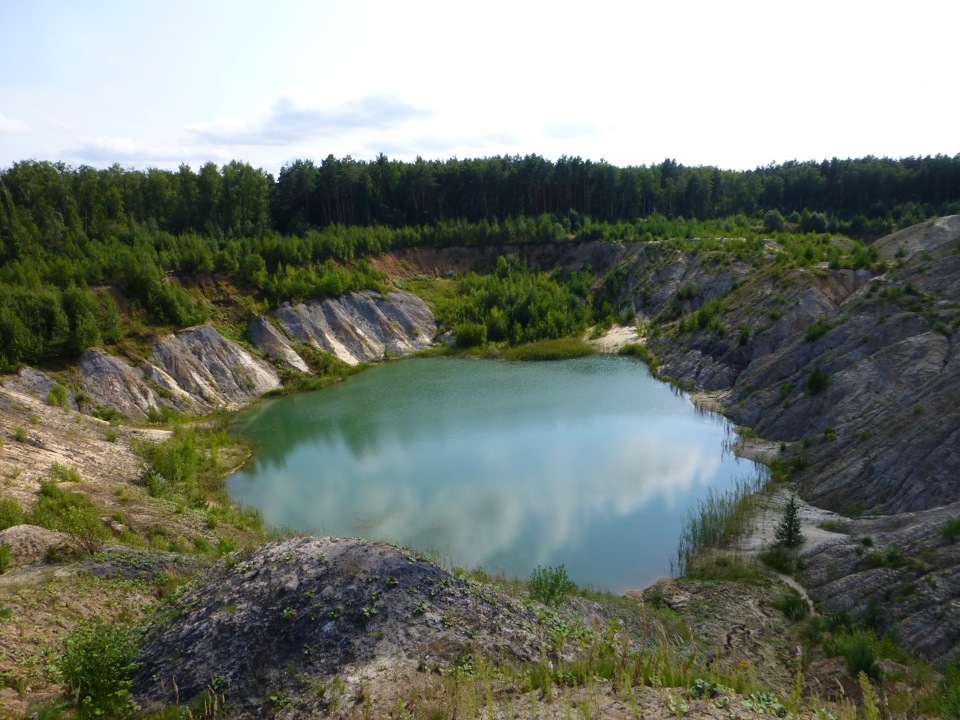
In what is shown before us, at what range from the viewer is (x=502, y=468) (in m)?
26.2

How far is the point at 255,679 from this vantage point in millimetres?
9898

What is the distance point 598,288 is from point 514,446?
33.8 meters

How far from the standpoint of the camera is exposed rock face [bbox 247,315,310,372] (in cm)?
4328

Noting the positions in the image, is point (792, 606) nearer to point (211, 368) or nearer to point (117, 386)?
point (117, 386)

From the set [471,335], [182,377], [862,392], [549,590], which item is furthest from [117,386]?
[862,392]

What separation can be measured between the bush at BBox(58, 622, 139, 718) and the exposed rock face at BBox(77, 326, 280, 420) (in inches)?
999

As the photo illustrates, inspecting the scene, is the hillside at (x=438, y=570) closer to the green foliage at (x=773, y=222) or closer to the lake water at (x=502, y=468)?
the lake water at (x=502, y=468)

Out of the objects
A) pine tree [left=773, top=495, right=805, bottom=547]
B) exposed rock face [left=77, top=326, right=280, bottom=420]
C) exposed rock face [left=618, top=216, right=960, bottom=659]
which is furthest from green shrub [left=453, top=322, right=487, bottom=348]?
pine tree [left=773, top=495, right=805, bottom=547]

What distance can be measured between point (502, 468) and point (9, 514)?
16.2m

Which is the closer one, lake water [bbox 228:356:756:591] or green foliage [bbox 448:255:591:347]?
lake water [bbox 228:356:756:591]

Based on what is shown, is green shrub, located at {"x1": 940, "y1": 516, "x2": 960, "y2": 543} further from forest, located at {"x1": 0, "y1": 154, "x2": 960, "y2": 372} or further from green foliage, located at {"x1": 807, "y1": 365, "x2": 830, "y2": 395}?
forest, located at {"x1": 0, "y1": 154, "x2": 960, "y2": 372}

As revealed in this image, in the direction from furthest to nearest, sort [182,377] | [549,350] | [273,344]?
[549,350] < [273,344] < [182,377]

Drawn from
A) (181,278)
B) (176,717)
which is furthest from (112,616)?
(181,278)

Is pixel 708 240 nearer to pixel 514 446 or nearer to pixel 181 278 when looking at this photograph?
pixel 514 446
